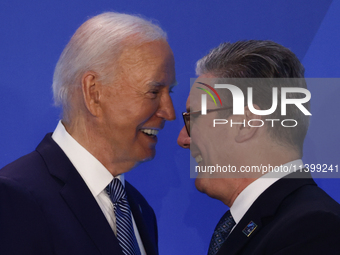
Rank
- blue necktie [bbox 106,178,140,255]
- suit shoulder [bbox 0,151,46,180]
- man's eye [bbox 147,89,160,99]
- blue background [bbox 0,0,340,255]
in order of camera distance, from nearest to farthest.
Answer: suit shoulder [bbox 0,151,46,180]
blue necktie [bbox 106,178,140,255]
man's eye [bbox 147,89,160,99]
blue background [bbox 0,0,340,255]

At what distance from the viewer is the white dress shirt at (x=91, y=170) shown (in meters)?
1.61

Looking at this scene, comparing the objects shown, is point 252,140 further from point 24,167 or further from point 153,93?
point 24,167

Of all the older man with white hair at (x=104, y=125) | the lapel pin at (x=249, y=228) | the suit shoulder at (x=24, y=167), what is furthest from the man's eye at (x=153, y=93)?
the lapel pin at (x=249, y=228)

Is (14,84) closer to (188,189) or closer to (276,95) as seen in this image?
(188,189)

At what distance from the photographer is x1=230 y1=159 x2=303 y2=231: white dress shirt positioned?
5.16ft

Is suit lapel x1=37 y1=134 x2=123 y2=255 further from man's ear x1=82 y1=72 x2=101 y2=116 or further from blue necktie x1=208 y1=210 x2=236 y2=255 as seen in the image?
blue necktie x1=208 y1=210 x2=236 y2=255

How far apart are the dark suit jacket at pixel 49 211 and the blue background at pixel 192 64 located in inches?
35.6

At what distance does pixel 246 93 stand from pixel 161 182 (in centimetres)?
113

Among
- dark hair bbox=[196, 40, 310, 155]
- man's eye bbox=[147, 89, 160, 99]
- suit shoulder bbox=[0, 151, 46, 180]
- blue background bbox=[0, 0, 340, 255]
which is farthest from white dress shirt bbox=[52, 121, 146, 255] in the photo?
blue background bbox=[0, 0, 340, 255]

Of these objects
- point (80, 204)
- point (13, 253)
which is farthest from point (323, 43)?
point (13, 253)

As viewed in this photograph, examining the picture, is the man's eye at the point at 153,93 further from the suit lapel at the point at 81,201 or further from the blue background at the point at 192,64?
the blue background at the point at 192,64

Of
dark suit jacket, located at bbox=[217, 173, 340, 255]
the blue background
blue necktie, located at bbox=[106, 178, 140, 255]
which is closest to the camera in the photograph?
dark suit jacket, located at bbox=[217, 173, 340, 255]

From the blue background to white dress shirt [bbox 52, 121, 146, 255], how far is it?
0.82 meters

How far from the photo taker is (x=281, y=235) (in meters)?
1.33
